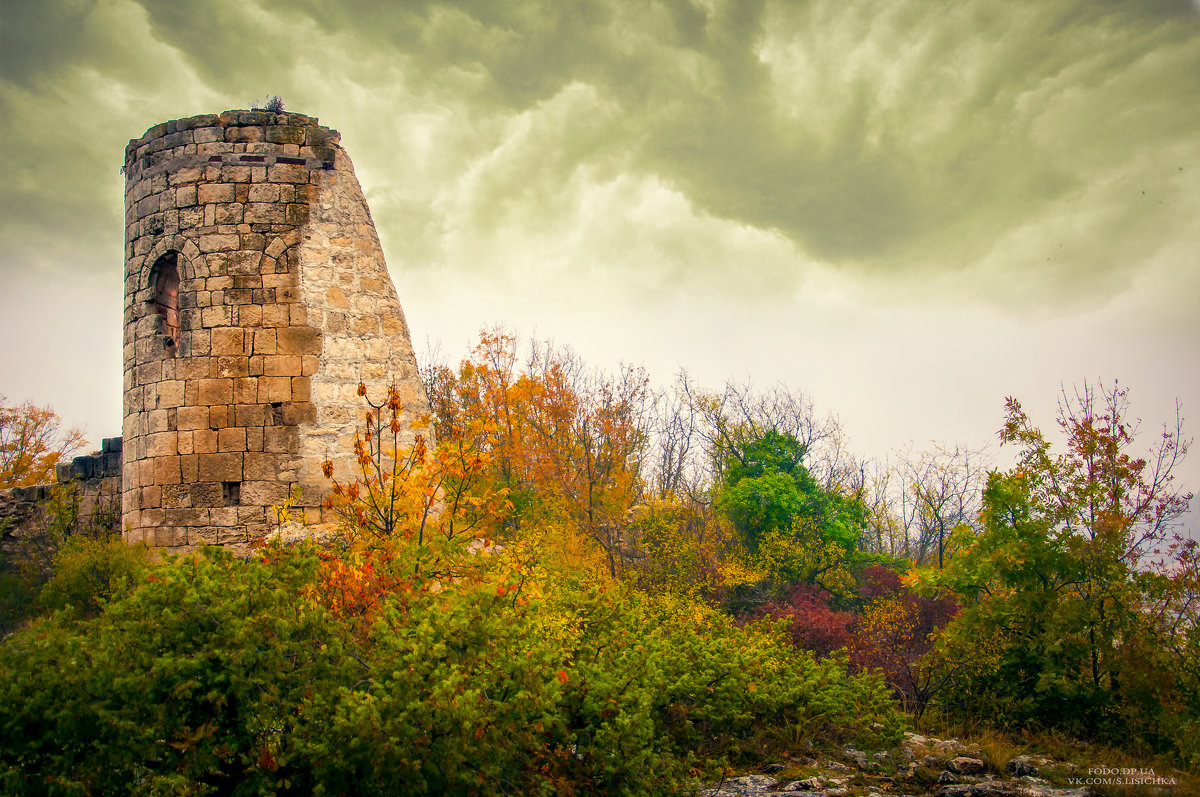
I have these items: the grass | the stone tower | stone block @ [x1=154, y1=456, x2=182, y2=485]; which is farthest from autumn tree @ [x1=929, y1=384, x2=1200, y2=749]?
stone block @ [x1=154, y1=456, x2=182, y2=485]

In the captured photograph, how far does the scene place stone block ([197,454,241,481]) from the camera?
7.37 metres

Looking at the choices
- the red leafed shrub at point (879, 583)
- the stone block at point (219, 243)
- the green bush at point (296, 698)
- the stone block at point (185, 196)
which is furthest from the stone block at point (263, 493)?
the red leafed shrub at point (879, 583)

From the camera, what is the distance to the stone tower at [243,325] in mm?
7402

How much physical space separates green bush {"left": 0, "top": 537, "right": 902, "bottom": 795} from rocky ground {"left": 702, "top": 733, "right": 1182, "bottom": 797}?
52.8 inches

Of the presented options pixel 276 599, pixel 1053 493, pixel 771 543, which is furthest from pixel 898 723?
pixel 771 543

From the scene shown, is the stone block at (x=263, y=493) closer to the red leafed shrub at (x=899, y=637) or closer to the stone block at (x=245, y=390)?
the stone block at (x=245, y=390)

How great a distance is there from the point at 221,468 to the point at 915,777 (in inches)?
275

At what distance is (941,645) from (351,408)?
718cm

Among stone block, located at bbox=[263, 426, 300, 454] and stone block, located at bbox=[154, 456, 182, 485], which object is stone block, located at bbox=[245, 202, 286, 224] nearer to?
stone block, located at bbox=[263, 426, 300, 454]

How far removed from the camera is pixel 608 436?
20.0m

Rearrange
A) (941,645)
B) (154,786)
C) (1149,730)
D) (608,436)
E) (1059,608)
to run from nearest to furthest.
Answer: (154,786)
(1149,730)
(1059,608)
(941,645)
(608,436)

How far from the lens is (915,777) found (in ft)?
19.2

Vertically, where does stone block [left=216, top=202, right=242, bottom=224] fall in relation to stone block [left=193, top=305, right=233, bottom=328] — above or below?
above

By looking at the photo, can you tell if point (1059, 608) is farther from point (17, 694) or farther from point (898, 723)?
point (17, 694)
